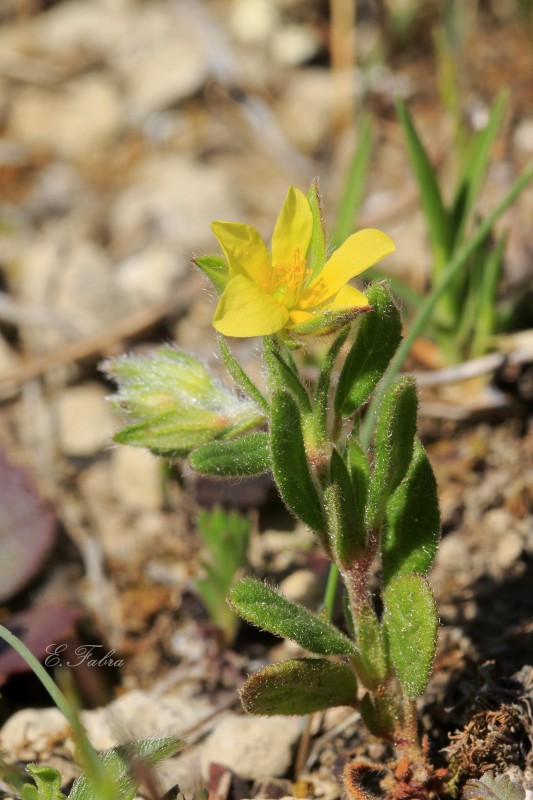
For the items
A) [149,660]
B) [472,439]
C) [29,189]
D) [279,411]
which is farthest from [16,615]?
[29,189]

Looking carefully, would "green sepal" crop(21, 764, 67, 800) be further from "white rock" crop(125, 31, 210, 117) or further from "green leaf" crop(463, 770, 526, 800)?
"white rock" crop(125, 31, 210, 117)

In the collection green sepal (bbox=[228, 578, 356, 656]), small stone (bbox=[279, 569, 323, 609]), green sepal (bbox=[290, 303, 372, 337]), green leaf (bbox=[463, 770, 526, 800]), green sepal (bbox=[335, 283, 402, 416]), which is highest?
green sepal (bbox=[290, 303, 372, 337])

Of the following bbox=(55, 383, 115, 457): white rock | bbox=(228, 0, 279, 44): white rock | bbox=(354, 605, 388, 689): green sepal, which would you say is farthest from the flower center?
bbox=(228, 0, 279, 44): white rock

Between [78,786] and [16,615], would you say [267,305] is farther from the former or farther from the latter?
[16,615]

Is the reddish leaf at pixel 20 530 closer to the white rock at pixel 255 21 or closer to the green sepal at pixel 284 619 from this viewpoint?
the green sepal at pixel 284 619

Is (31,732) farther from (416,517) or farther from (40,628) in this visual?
(416,517)

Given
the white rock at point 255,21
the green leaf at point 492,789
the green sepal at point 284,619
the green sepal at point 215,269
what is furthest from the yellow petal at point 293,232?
the white rock at point 255,21
